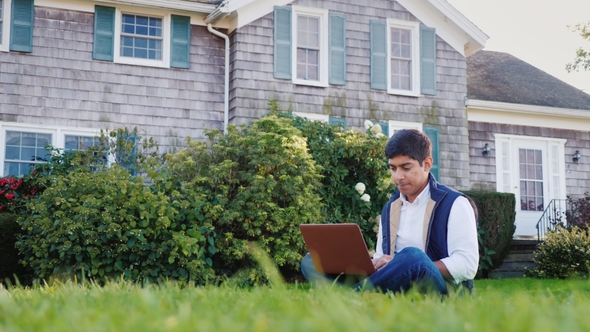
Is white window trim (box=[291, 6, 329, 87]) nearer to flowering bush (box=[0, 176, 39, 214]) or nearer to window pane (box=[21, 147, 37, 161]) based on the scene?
window pane (box=[21, 147, 37, 161])

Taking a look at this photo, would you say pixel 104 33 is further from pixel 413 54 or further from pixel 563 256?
pixel 563 256

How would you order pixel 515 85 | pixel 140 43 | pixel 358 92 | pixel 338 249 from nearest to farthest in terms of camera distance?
pixel 338 249, pixel 140 43, pixel 358 92, pixel 515 85

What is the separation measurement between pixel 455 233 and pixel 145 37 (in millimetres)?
10517

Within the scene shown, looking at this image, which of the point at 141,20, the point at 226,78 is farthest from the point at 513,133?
the point at 141,20

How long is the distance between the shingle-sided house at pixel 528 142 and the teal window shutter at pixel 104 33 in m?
7.87

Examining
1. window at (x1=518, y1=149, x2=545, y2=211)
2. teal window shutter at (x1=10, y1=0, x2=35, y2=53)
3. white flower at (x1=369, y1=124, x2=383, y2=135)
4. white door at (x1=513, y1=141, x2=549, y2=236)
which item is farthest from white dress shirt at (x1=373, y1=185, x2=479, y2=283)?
window at (x1=518, y1=149, x2=545, y2=211)

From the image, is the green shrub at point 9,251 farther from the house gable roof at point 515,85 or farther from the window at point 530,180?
the window at point 530,180

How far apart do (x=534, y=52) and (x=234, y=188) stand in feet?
95.5

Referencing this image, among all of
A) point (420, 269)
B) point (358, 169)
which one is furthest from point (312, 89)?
point (420, 269)

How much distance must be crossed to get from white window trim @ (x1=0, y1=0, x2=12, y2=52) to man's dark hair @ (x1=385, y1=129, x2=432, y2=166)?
33.5 feet

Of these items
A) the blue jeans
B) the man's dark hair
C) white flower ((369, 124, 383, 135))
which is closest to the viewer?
the blue jeans

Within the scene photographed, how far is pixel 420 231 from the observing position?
4.54 m

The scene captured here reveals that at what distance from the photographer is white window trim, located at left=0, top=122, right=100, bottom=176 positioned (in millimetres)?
12719

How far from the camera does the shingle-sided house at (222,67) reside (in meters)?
13.0
